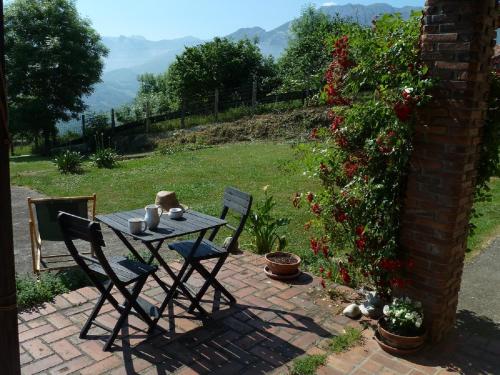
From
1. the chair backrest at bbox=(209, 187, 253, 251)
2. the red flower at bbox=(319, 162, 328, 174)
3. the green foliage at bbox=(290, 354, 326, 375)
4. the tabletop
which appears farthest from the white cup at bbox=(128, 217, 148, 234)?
the red flower at bbox=(319, 162, 328, 174)

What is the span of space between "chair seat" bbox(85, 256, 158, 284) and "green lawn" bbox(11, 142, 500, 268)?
7.47 feet

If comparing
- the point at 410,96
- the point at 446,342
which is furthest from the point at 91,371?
the point at 410,96

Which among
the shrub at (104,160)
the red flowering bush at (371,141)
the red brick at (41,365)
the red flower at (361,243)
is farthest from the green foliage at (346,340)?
the shrub at (104,160)

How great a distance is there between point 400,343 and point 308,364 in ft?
2.30

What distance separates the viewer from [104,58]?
75.4 ft

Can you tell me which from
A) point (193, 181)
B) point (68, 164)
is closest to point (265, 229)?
point (193, 181)

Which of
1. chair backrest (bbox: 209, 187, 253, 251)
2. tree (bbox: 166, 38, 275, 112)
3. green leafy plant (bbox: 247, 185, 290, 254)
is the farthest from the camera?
tree (bbox: 166, 38, 275, 112)

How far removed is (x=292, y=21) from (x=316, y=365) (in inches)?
1678

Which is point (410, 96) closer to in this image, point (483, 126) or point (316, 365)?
point (483, 126)

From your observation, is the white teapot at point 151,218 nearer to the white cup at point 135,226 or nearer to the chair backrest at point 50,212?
the white cup at point 135,226

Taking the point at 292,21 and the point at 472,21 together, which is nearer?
the point at 472,21

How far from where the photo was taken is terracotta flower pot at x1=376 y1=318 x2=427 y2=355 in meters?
3.29

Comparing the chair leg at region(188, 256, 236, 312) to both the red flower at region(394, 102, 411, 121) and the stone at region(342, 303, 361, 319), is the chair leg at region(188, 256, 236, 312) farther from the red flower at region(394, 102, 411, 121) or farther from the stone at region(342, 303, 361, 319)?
the red flower at region(394, 102, 411, 121)

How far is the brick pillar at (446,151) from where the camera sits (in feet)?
9.87
